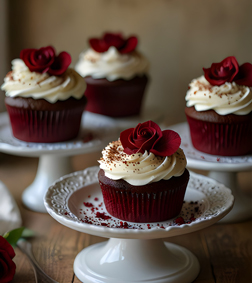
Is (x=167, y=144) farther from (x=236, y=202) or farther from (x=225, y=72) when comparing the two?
(x=236, y=202)

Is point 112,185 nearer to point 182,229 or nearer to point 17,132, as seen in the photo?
point 182,229

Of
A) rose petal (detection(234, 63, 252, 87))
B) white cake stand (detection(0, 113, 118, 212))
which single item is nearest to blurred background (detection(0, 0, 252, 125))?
white cake stand (detection(0, 113, 118, 212))

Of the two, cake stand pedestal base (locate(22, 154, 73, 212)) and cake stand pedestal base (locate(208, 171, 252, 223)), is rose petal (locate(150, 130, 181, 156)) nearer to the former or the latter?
cake stand pedestal base (locate(208, 171, 252, 223))

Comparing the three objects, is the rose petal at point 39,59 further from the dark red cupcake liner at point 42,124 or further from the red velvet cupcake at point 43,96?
the dark red cupcake liner at point 42,124

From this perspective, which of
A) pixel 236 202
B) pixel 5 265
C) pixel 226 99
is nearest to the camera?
pixel 5 265

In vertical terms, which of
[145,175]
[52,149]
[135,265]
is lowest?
[135,265]

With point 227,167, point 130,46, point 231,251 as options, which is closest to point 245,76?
point 227,167
